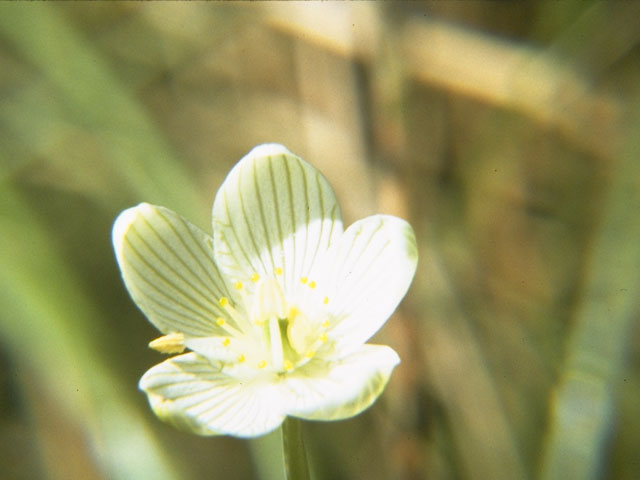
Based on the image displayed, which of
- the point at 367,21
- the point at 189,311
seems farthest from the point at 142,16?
the point at 189,311

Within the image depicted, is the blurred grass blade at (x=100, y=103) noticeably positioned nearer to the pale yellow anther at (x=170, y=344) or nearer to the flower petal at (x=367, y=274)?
the flower petal at (x=367, y=274)

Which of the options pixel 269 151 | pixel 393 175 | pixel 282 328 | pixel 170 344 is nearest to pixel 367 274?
pixel 282 328

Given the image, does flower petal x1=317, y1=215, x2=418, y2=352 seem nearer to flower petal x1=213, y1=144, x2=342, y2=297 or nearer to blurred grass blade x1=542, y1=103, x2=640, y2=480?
flower petal x1=213, y1=144, x2=342, y2=297

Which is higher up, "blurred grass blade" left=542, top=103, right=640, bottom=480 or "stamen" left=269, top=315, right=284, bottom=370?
"blurred grass blade" left=542, top=103, right=640, bottom=480

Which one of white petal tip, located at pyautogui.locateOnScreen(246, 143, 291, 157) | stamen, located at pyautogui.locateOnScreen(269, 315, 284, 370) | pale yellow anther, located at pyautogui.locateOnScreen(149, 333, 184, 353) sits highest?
Result: white petal tip, located at pyautogui.locateOnScreen(246, 143, 291, 157)

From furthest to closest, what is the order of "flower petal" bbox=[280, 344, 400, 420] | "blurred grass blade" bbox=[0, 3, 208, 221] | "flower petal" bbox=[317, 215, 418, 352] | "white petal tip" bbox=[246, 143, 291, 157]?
"blurred grass blade" bbox=[0, 3, 208, 221]
"white petal tip" bbox=[246, 143, 291, 157]
"flower petal" bbox=[317, 215, 418, 352]
"flower petal" bbox=[280, 344, 400, 420]

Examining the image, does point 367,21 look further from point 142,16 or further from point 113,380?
point 113,380

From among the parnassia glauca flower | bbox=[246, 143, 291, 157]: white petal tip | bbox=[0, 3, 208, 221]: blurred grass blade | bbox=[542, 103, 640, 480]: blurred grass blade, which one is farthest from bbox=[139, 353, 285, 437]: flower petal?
bbox=[542, 103, 640, 480]: blurred grass blade
